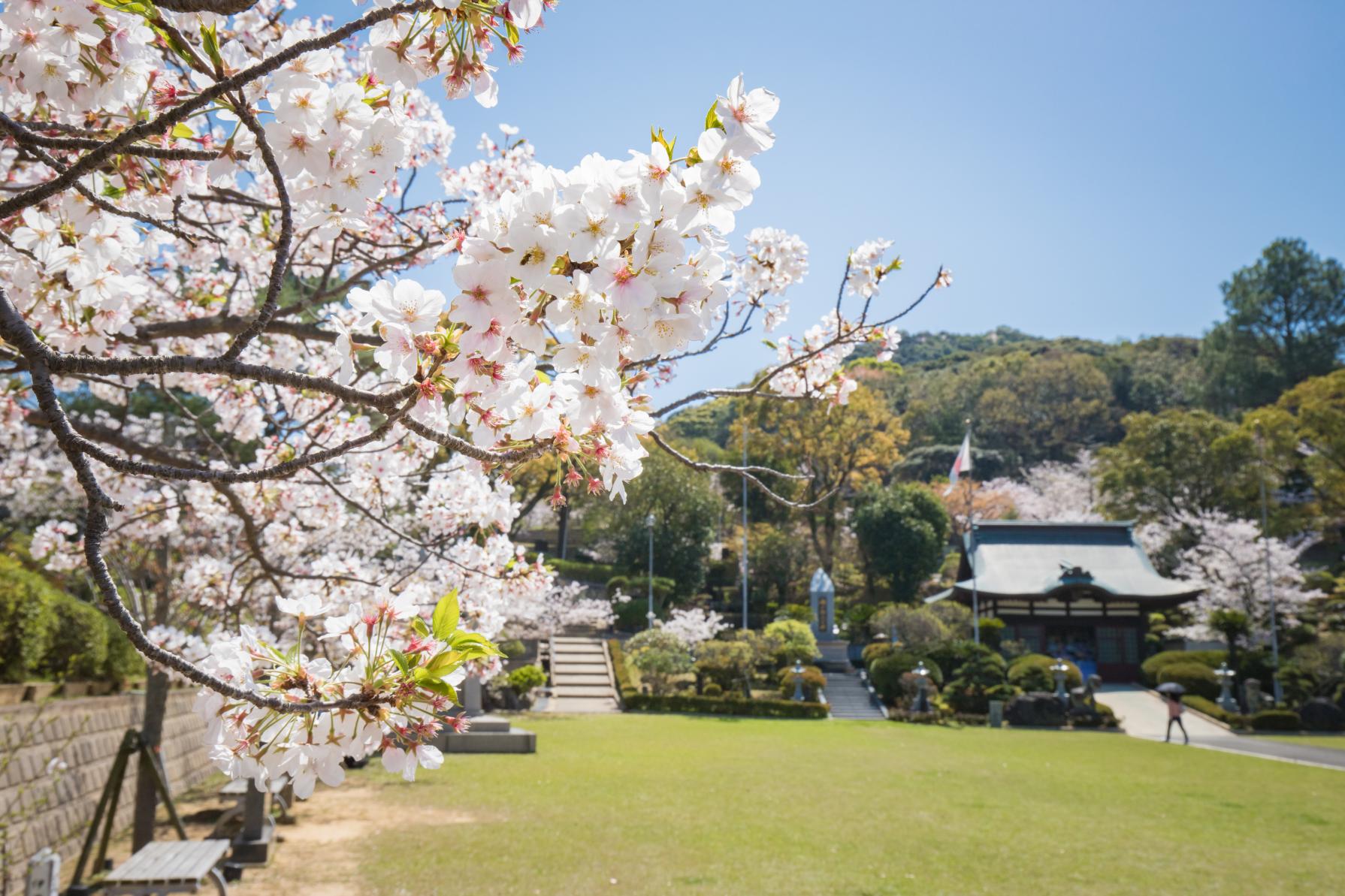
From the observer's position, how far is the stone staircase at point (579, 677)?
18.5 m

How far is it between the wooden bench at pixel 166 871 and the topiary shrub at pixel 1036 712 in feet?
49.5

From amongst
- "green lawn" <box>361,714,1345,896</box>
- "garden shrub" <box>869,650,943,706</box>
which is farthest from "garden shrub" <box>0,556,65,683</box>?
"garden shrub" <box>869,650,943,706</box>

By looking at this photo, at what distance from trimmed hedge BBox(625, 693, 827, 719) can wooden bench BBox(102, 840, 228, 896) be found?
13563mm

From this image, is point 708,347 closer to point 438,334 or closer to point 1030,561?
point 438,334

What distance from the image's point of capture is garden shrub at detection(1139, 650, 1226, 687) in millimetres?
19156

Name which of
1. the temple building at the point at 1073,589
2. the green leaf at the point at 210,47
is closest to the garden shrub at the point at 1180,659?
the temple building at the point at 1073,589

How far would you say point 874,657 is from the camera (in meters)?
20.4

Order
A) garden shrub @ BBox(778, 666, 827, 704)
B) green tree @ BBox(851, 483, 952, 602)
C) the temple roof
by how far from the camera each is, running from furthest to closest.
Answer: green tree @ BBox(851, 483, 952, 602) → the temple roof → garden shrub @ BBox(778, 666, 827, 704)

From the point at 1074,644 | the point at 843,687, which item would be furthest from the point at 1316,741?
the point at 1074,644

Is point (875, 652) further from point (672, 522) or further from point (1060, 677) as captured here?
point (672, 522)

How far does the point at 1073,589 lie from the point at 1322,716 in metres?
7.20

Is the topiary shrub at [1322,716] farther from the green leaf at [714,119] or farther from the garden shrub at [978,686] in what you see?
the green leaf at [714,119]

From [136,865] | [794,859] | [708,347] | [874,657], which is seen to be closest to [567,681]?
[874,657]

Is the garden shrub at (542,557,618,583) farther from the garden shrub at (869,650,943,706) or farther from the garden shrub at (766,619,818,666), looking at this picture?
the garden shrub at (869,650,943,706)
